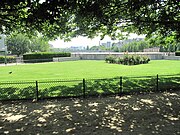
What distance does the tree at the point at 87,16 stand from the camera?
8.63 m

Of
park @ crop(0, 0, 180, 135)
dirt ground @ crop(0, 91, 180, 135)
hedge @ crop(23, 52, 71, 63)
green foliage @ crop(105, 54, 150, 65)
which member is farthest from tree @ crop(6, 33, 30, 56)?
dirt ground @ crop(0, 91, 180, 135)

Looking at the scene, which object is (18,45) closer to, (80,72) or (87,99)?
(80,72)

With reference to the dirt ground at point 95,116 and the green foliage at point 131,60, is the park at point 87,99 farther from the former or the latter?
the green foliage at point 131,60

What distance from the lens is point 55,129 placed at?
7500 mm

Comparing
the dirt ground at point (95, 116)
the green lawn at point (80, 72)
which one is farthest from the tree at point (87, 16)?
the green lawn at point (80, 72)

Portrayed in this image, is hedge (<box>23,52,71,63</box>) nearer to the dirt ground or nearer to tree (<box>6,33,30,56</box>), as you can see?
tree (<box>6,33,30,56</box>)

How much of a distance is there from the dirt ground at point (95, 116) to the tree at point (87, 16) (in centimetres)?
385

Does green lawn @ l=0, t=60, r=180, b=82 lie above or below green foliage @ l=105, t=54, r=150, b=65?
below

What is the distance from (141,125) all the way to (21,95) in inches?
302

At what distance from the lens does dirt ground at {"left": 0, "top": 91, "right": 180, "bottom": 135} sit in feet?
24.2

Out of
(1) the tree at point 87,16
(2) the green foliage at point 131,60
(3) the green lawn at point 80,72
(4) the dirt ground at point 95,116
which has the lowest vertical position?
(4) the dirt ground at point 95,116

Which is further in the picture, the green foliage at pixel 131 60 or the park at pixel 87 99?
the green foliage at pixel 131 60

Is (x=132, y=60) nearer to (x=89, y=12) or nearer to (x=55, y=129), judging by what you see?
(x=89, y=12)

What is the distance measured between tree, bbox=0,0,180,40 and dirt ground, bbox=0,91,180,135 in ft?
12.6
